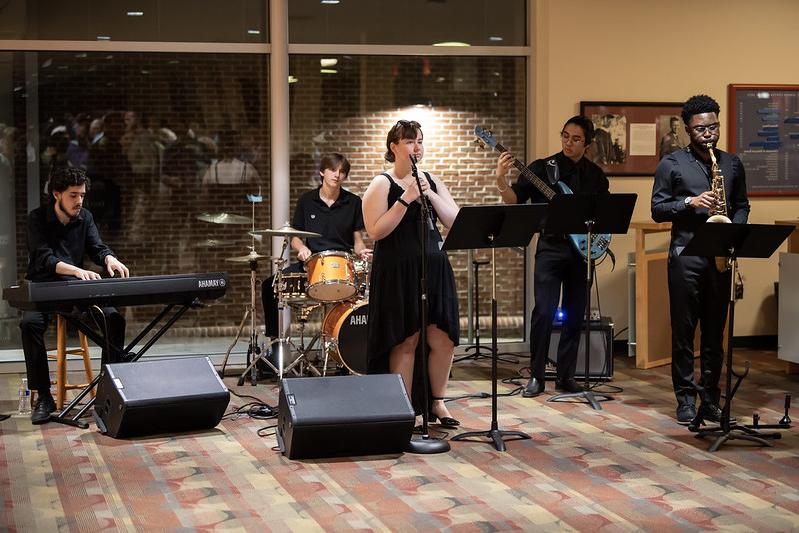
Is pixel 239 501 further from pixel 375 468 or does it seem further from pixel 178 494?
pixel 375 468

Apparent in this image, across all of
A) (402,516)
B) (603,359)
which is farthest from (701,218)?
(402,516)

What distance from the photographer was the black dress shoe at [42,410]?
21.3ft

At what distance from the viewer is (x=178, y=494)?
194 inches

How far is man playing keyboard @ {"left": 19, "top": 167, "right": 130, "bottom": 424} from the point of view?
6.59 metres

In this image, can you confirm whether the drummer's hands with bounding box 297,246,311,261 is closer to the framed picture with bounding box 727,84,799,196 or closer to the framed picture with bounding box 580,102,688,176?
the framed picture with bounding box 580,102,688,176

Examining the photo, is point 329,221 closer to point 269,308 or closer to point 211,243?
point 269,308

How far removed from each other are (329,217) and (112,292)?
222 cm

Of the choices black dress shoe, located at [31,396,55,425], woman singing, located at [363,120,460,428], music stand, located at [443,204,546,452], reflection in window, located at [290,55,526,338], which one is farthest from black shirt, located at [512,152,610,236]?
black dress shoe, located at [31,396,55,425]

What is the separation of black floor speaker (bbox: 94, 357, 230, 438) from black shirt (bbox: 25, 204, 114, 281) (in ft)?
2.86

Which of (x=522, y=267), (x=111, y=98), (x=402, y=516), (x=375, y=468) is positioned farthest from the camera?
(x=522, y=267)

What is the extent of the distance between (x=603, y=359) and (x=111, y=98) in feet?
13.8

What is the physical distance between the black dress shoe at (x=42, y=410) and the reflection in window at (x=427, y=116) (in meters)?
2.91

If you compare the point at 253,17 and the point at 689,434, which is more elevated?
the point at 253,17

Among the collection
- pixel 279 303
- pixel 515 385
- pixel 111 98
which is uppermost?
pixel 111 98
